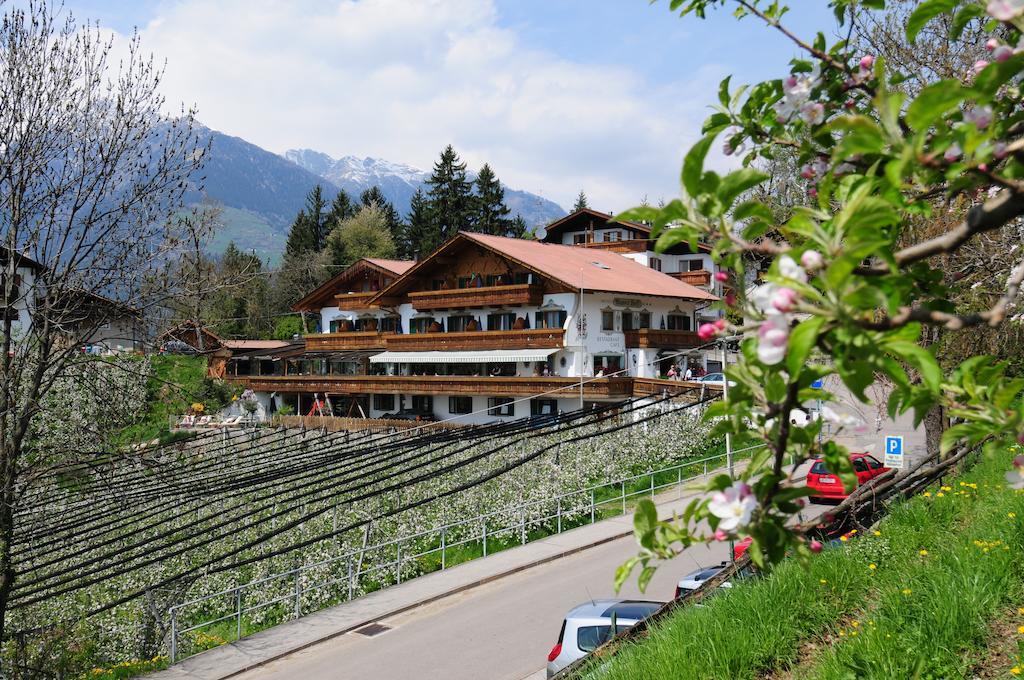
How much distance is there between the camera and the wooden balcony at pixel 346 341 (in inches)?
2099

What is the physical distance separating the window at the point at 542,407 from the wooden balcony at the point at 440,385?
1135 millimetres

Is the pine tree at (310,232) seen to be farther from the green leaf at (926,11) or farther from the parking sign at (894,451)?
the green leaf at (926,11)

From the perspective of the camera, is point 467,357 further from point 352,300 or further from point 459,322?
point 352,300

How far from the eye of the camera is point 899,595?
6.01m

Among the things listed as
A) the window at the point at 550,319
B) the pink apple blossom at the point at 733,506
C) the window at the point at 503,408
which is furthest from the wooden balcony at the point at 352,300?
the pink apple blossom at the point at 733,506

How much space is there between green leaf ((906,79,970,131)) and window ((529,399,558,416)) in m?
40.5

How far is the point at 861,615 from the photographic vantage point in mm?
6383

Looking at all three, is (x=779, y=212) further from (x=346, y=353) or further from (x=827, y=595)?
(x=346, y=353)

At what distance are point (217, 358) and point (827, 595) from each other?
61.8 m

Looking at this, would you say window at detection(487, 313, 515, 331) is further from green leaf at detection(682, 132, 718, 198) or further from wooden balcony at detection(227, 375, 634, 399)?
green leaf at detection(682, 132, 718, 198)

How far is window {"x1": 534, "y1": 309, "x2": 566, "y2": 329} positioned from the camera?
42812 millimetres

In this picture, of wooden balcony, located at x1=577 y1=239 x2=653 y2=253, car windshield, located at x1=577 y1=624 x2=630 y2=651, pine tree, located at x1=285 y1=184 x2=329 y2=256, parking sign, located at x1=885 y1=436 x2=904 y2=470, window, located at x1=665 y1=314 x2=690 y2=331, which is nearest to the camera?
car windshield, located at x1=577 y1=624 x2=630 y2=651

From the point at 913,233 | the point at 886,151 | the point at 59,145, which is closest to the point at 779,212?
the point at 913,233

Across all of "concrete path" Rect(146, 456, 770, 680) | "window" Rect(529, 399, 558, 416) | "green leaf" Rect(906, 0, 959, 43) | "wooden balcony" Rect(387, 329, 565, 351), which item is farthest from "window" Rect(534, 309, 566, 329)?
"green leaf" Rect(906, 0, 959, 43)
